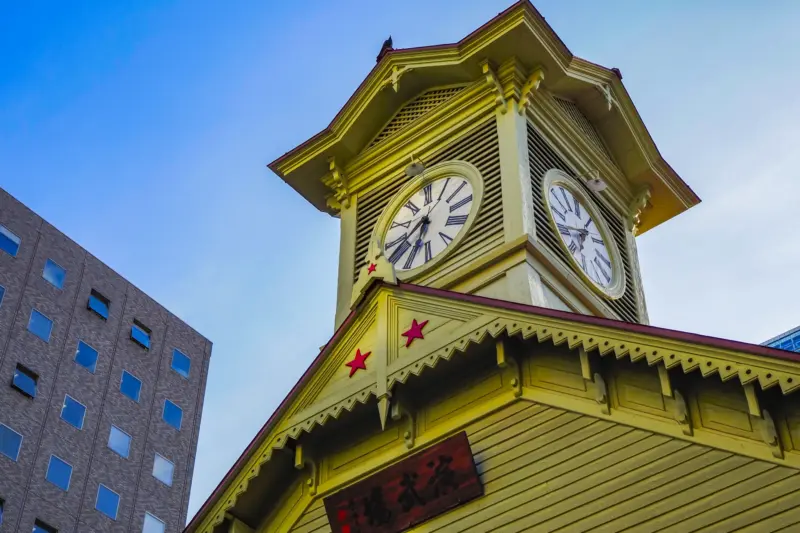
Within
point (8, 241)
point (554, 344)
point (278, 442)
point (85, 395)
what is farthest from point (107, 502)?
point (554, 344)

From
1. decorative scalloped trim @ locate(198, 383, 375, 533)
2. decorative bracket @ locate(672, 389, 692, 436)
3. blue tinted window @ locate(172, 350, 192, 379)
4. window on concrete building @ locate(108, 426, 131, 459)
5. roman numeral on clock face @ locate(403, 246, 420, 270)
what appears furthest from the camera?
blue tinted window @ locate(172, 350, 192, 379)

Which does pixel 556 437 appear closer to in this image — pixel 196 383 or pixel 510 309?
pixel 510 309

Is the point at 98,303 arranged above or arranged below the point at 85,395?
above

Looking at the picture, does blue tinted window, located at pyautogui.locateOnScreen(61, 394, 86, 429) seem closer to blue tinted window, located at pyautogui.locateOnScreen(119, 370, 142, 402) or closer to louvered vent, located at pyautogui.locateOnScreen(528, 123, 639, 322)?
blue tinted window, located at pyautogui.locateOnScreen(119, 370, 142, 402)

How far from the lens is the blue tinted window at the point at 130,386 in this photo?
171 feet

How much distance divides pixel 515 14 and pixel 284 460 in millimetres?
8855

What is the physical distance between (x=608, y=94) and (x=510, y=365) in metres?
9.04

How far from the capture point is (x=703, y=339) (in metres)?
13.3

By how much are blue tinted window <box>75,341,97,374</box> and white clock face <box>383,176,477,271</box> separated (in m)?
32.4

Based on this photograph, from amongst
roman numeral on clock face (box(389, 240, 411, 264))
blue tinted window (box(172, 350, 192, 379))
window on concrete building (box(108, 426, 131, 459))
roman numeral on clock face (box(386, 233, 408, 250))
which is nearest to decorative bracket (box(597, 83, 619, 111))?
roman numeral on clock face (box(386, 233, 408, 250))

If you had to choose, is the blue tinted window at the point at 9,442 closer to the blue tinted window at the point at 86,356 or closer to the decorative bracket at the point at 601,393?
the blue tinted window at the point at 86,356

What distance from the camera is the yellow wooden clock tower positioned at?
42.8 ft

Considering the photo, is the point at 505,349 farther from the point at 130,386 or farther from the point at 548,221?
the point at 130,386

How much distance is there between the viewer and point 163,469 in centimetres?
5191
